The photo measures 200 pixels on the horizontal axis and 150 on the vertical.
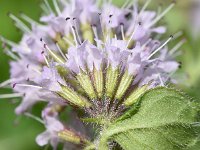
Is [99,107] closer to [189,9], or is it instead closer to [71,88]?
[71,88]

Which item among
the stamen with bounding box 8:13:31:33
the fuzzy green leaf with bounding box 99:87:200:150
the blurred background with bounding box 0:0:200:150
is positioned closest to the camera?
the fuzzy green leaf with bounding box 99:87:200:150

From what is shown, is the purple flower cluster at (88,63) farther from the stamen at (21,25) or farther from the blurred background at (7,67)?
the blurred background at (7,67)

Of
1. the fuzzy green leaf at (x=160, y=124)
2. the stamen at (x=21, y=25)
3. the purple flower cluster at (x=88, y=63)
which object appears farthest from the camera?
the stamen at (x=21, y=25)

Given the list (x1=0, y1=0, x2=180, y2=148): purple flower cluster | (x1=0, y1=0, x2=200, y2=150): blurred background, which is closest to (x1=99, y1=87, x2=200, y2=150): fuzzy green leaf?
(x1=0, y1=0, x2=180, y2=148): purple flower cluster

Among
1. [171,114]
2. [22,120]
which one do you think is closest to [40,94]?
[171,114]

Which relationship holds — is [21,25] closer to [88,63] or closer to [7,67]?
[88,63]

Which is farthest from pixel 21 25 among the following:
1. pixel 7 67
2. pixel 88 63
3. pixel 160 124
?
pixel 7 67

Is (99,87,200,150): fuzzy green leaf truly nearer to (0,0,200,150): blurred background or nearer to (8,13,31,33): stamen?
(8,13,31,33): stamen

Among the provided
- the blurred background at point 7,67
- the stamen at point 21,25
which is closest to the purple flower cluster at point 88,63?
the stamen at point 21,25
